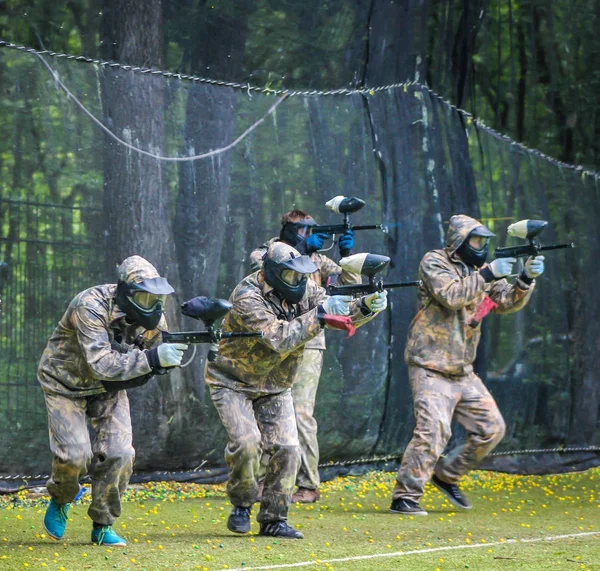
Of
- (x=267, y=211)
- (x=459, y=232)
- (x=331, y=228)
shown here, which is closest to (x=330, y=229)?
(x=331, y=228)

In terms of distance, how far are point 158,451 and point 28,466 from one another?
1070 millimetres

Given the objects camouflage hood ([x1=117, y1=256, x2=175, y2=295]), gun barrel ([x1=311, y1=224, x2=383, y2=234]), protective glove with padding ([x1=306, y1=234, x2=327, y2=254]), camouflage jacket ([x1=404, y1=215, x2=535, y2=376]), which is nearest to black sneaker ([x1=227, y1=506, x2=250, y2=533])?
camouflage hood ([x1=117, y1=256, x2=175, y2=295])

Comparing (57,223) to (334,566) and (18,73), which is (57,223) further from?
(334,566)

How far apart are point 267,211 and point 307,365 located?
1.46 meters

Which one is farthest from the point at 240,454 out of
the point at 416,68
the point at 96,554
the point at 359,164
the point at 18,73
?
the point at 416,68

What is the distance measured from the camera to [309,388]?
9289 millimetres

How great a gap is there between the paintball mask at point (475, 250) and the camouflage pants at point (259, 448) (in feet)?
7.53

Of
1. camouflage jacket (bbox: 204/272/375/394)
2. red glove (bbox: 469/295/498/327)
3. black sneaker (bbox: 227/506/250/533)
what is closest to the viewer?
camouflage jacket (bbox: 204/272/375/394)

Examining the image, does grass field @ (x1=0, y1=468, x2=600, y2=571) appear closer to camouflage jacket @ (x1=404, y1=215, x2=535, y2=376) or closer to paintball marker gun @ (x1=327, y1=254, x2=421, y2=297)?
camouflage jacket @ (x1=404, y1=215, x2=535, y2=376)

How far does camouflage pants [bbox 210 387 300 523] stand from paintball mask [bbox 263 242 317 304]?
2.11ft

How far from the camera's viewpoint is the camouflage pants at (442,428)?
29.5 feet

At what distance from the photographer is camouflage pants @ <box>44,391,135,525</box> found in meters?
6.86

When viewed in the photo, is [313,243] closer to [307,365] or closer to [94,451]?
[307,365]

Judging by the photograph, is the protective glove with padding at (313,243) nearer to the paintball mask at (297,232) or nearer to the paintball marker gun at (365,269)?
the paintball mask at (297,232)
